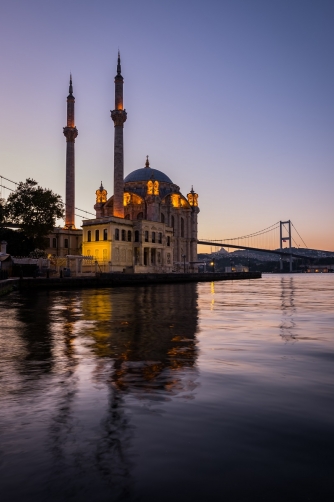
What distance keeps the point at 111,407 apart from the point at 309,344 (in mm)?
6796

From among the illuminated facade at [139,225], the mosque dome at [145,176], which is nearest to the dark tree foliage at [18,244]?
the illuminated facade at [139,225]

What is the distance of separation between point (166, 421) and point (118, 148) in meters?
68.6

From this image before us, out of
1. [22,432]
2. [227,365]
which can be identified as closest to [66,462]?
[22,432]

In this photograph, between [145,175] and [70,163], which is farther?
[145,175]

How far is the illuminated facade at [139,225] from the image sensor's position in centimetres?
7075

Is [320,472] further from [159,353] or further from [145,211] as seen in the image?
[145,211]

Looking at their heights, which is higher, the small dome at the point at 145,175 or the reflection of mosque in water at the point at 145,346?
the small dome at the point at 145,175

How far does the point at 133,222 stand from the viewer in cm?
7575

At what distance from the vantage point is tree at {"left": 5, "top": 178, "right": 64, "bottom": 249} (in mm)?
55281

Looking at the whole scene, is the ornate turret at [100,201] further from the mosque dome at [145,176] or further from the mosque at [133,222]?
the mosque dome at [145,176]

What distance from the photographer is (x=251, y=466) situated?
378cm

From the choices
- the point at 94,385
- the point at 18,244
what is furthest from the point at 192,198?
the point at 94,385

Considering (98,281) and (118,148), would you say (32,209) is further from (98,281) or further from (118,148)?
(118,148)

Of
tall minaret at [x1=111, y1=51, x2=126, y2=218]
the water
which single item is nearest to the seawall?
tall minaret at [x1=111, y1=51, x2=126, y2=218]
